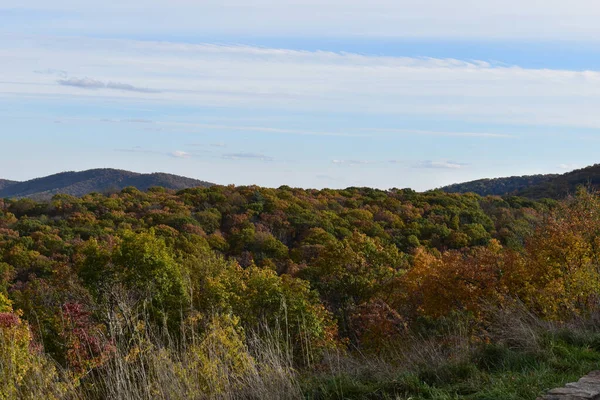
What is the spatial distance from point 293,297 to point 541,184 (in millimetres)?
70013

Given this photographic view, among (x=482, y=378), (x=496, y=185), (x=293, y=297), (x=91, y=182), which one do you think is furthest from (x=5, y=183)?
(x=482, y=378)

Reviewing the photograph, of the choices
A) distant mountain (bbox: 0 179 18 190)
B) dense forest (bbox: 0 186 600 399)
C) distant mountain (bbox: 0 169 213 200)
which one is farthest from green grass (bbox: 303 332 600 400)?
distant mountain (bbox: 0 179 18 190)

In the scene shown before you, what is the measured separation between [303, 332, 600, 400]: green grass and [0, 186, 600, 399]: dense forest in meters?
0.02

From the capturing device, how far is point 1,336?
564 cm

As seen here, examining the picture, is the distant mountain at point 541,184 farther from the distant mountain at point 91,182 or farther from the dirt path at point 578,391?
the dirt path at point 578,391

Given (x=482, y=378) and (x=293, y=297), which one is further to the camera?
(x=293, y=297)

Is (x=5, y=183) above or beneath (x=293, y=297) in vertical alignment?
above

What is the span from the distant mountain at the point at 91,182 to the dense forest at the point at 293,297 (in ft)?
96.4

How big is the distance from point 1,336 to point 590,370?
5.13 meters

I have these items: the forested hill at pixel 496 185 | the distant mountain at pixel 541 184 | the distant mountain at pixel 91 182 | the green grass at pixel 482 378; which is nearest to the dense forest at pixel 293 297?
the green grass at pixel 482 378

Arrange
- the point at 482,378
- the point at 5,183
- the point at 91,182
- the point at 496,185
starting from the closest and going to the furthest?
the point at 482,378 < the point at 91,182 < the point at 496,185 < the point at 5,183

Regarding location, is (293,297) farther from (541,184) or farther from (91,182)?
(91,182)

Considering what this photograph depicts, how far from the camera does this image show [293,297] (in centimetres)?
2177

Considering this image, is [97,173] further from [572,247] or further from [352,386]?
[352,386]
